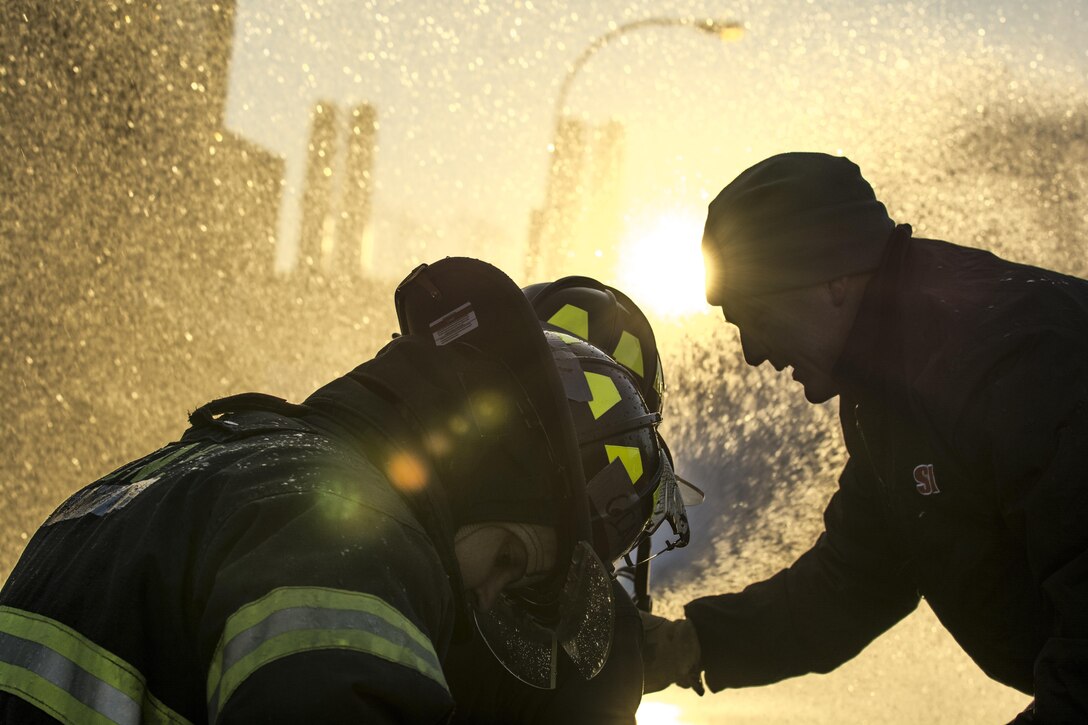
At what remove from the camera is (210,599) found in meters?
1.11

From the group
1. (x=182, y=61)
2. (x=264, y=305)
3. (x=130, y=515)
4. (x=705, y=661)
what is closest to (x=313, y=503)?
(x=130, y=515)

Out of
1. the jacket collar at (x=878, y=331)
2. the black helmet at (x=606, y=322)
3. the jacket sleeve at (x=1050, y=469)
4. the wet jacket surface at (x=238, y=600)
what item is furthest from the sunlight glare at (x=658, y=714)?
the wet jacket surface at (x=238, y=600)

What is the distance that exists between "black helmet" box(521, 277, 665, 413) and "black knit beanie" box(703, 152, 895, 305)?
23.0 inches

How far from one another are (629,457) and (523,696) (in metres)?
Answer: 0.53

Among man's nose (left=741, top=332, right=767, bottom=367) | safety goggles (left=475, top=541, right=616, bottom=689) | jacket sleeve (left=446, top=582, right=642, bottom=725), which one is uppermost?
man's nose (left=741, top=332, right=767, bottom=367)

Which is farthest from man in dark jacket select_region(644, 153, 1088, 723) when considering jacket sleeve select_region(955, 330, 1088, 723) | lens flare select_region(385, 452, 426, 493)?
lens flare select_region(385, 452, 426, 493)

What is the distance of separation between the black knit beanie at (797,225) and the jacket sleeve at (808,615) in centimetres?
74

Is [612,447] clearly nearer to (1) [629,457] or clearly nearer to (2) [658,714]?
(1) [629,457]

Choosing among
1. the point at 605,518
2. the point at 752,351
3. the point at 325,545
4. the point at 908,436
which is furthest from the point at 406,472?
the point at 752,351

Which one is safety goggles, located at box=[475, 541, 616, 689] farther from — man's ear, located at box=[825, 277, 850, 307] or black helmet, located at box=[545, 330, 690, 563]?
man's ear, located at box=[825, 277, 850, 307]

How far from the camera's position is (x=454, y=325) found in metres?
1.71

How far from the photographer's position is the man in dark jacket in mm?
2002

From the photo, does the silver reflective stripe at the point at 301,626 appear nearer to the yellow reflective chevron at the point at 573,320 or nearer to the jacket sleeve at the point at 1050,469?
the jacket sleeve at the point at 1050,469

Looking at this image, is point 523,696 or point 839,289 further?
point 839,289
